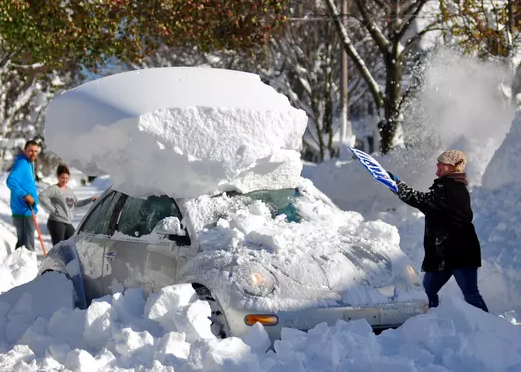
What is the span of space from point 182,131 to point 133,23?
406 inches

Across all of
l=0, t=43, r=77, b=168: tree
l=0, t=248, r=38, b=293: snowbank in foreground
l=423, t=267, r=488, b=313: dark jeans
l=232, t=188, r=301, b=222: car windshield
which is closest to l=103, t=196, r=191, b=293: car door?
l=232, t=188, r=301, b=222: car windshield

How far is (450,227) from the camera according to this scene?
238 inches

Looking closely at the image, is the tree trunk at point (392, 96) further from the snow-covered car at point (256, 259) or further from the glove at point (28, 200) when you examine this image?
the snow-covered car at point (256, 259)

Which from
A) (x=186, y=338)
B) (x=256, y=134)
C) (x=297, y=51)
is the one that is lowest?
(x=297, y=51)

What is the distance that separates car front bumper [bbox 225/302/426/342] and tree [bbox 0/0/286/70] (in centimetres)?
1029

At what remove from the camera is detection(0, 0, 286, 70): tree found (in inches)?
578

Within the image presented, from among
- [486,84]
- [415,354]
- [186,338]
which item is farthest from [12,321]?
[486,84]

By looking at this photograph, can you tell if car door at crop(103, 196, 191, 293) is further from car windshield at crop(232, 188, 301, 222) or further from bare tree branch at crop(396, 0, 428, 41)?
bare tree branch at crop(396, 0, 428, 41)

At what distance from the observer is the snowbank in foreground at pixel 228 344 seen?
427 cm

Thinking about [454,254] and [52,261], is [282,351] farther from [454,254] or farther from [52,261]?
[52,261]

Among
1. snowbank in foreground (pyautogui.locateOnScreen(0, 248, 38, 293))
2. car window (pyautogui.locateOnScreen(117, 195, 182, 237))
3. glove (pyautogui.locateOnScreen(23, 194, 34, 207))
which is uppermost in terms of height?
car window (pyautogui.locateOnScreen(117, 195, 182, 237))

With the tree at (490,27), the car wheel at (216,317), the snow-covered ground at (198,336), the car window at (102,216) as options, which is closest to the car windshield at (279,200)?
the snow-covered ground at (198,336)

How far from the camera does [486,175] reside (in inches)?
413

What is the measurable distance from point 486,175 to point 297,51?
16.6 meters
